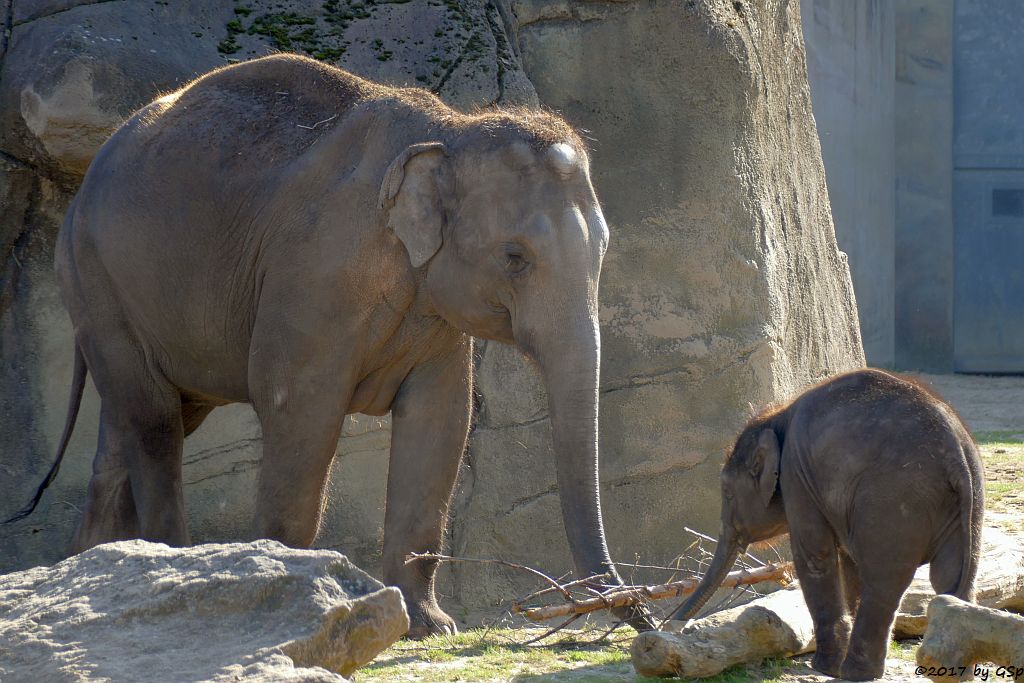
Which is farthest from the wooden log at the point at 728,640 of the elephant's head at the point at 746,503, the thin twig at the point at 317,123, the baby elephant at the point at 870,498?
the thin twig at the point at 317,123

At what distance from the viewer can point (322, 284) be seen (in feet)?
15.0

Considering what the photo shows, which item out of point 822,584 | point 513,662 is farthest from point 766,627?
point 513,662

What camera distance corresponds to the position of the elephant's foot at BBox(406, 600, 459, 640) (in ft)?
15.9

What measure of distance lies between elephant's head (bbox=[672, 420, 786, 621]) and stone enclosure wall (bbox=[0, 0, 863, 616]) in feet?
6.05

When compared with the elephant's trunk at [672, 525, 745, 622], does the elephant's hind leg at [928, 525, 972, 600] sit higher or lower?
higher

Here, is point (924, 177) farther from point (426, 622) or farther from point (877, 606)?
point (877, 606)

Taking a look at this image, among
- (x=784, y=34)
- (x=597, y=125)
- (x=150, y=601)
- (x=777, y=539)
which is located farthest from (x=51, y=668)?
(x=784, y=34)

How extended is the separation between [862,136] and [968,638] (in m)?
13.0

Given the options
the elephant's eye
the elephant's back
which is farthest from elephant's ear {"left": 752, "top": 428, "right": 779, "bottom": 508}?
the elephant's eye

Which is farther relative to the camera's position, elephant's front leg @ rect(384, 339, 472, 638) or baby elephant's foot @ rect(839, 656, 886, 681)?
elephant's front leg @ rect(384, 339, 472, 638)

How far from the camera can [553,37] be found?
668cm

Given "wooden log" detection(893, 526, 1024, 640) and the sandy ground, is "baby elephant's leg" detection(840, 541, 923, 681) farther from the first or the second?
the sandy ground

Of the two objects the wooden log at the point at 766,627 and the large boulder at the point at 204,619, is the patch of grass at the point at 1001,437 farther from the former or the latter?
the large boulder at the point at 204,619

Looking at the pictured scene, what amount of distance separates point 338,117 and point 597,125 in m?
2.06
